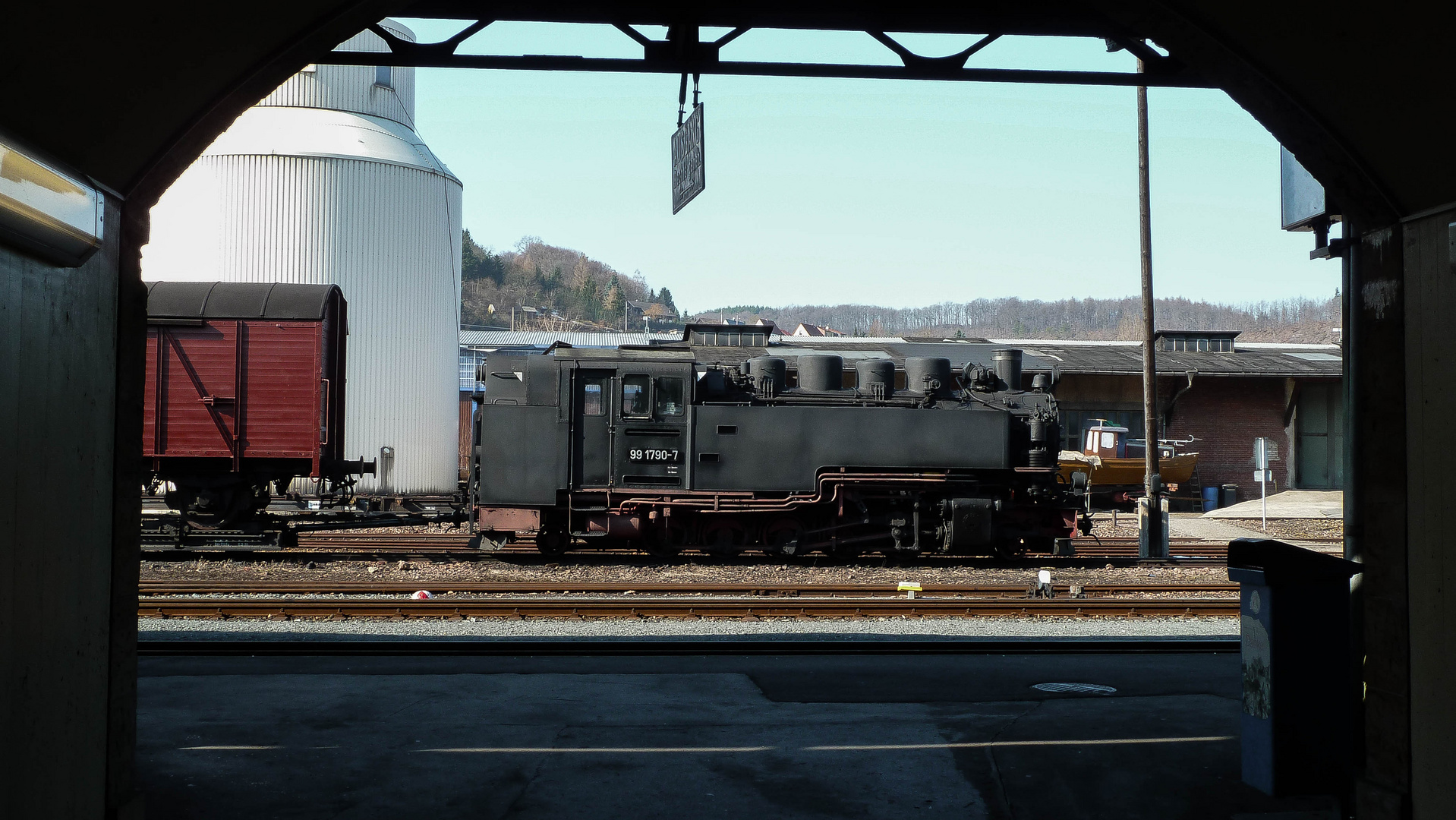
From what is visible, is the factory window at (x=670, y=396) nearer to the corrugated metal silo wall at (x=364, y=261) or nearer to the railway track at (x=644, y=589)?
the railway track at (x=644, y=589)

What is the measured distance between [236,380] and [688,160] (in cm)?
971

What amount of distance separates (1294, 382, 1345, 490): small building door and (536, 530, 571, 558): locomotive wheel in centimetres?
2374

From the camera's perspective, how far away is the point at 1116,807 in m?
5.18

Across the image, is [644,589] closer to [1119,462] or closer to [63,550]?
[63,550]

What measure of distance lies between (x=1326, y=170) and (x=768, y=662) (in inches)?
213

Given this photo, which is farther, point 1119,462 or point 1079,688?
point 1119,462

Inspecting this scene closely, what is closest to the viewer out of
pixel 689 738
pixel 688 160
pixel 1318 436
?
pixel 689 738

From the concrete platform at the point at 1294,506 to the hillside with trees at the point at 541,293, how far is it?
77.7 m

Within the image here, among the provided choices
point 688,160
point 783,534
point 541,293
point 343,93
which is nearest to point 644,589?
point 783,534

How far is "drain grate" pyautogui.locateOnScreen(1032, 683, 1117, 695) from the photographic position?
7.39m

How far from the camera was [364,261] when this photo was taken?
25.4m

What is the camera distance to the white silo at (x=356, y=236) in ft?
80.7

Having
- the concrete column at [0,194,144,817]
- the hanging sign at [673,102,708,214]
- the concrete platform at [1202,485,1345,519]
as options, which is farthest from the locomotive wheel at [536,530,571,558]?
the concrete platform at [1202,485,1345,519]

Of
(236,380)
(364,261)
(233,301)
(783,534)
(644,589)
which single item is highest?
(364,261)
